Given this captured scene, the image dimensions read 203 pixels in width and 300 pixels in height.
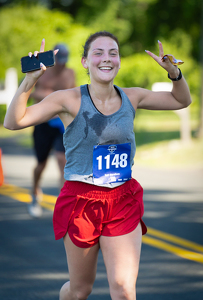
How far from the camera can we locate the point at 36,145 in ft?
19.7

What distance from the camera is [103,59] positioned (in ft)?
8.87

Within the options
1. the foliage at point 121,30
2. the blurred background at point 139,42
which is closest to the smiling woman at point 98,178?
the blurred background at point 139,42

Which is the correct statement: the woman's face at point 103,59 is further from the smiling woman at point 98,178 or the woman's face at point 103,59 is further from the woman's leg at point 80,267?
the woman's leg at point 80,267

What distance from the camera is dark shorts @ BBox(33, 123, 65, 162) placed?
19.0ft

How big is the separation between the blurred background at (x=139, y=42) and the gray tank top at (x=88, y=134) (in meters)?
0.73

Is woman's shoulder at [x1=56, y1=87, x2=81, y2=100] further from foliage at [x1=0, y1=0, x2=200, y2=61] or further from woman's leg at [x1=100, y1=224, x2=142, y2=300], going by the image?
foliage at [x1=0, y1=0, x2=200, y2=61]

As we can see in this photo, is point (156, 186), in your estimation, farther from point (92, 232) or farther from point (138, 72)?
point (138, 72)

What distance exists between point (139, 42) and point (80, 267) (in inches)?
1475

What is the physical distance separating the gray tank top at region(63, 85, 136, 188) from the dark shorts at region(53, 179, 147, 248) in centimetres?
6

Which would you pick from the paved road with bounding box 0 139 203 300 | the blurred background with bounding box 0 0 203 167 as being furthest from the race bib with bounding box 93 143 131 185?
the paved road with bounding box 0 139 203 300

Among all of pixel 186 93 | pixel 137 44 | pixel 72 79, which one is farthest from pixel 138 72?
pixel 137 44

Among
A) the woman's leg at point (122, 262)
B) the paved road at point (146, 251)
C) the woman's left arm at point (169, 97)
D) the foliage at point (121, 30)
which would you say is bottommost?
the paved road at point (146, 251)

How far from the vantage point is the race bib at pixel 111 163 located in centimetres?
268

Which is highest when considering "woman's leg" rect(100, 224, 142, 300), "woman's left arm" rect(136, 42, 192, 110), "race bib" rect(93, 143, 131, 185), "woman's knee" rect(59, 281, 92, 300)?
"woman's left arm" rect(136, 42, 192, 110)
